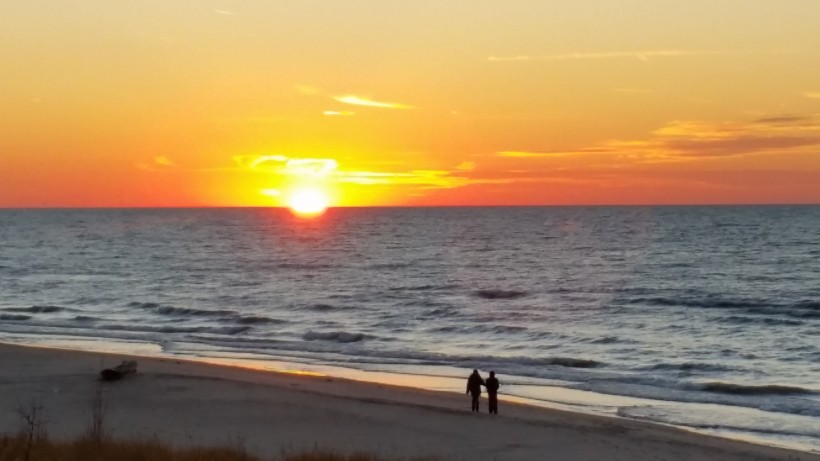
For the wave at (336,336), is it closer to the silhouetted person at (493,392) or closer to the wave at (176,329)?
the wave at (176,329)

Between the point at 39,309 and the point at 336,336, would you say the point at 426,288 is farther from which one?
the point at 39,309

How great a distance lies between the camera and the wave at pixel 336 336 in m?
38.3

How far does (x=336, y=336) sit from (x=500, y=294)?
74.6 ft

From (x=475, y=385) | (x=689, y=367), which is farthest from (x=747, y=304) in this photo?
(x=475, y=385)

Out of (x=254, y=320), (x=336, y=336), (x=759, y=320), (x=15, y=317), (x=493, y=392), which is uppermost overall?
(x=759, y=320)

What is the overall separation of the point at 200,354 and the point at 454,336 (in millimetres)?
11032

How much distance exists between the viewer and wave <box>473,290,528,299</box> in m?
58.3

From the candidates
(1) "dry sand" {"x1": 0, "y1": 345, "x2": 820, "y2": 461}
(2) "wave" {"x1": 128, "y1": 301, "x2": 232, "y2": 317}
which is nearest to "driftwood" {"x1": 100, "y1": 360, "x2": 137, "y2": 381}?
(1) "dry sand" {"x1": 0, "y1": 345, "x2": 820, "y2": 461}

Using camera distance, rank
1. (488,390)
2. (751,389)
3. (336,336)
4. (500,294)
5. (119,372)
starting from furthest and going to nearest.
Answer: (500,294) → (336,336) → (751,389) → (119,372) → (488,390)

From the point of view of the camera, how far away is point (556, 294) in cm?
5866

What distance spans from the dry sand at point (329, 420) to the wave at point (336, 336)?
10597mm

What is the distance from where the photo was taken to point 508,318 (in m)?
45.1

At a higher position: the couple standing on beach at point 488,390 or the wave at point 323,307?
the wave at point 323,307

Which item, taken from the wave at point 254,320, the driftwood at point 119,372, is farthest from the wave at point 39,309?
the driftwood at point 119,372
